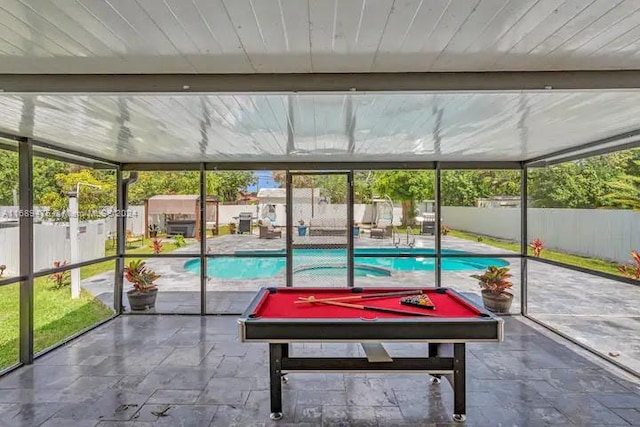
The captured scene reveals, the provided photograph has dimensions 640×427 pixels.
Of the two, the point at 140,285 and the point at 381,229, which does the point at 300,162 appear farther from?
the point at 140,285

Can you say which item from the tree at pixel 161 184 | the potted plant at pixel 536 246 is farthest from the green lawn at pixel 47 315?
the potted plant at pixel 536 246

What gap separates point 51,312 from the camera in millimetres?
5344

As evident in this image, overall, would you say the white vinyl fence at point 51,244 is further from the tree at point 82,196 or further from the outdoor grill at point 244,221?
the outdoor grill at point 244,221

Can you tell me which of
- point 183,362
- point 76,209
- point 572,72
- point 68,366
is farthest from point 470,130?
point 76,209

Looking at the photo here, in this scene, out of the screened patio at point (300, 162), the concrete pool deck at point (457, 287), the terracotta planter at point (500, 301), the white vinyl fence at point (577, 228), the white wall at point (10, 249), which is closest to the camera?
the screened patio at point (300, 162)

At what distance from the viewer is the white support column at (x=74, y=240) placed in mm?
5187

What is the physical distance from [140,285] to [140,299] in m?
0.23

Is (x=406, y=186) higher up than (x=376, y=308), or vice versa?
(x=406, y=186)

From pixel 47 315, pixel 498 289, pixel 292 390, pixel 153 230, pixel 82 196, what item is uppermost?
pixel 82 196

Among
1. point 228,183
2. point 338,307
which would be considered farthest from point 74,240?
point 338,307

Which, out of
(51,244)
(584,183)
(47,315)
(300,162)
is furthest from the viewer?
(584,183)

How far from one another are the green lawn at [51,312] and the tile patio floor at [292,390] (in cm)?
52

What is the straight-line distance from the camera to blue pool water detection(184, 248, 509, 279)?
6.01 m

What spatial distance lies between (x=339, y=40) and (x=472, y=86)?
2.97ft
